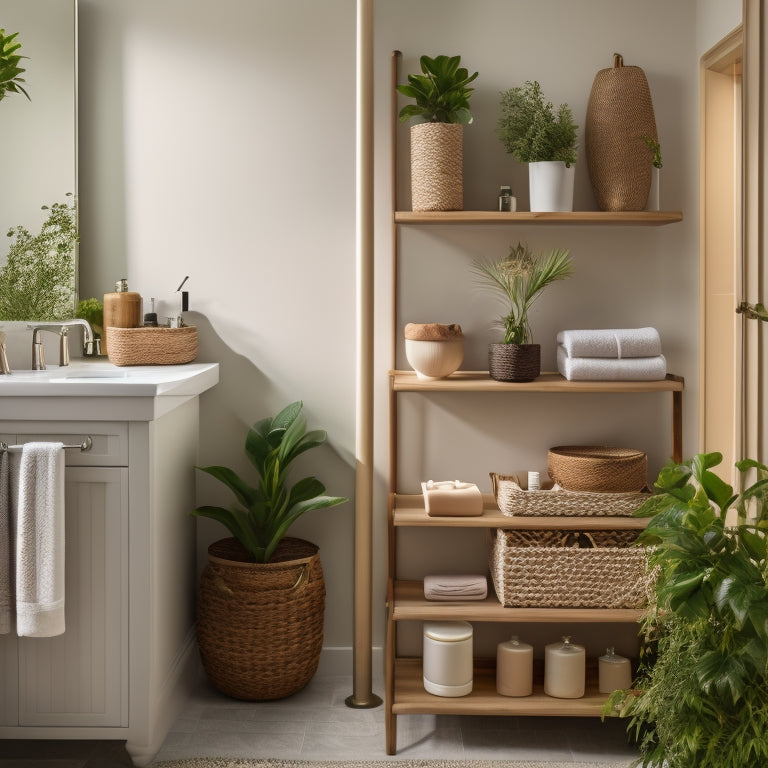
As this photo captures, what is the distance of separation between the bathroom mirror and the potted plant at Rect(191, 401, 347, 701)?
78 cm

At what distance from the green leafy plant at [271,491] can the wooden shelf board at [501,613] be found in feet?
1.24

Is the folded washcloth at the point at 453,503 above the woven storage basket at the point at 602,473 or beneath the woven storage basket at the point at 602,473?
beneath

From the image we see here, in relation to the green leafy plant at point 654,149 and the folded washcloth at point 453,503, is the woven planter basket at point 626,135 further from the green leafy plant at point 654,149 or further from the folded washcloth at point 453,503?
the folded washcloth at point 453,503

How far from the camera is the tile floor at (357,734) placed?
2537 mm

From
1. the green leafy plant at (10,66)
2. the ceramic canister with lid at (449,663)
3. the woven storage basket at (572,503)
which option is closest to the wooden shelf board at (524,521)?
the woven storage basket at (572,503)

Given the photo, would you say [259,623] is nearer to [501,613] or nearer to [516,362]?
[501,613]

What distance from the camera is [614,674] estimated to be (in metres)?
2.64

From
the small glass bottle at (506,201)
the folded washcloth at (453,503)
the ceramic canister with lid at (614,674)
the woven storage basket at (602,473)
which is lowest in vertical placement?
the ceramic canister with lid at (614,674)

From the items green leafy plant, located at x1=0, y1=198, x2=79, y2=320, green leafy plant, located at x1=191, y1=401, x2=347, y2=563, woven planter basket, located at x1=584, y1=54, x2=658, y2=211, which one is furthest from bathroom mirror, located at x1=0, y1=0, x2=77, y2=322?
woven planter basket, located at x1=584, y1=54, x2=658, y2=211

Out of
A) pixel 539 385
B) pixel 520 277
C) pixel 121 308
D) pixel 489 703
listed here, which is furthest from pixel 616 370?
pixel 121 308

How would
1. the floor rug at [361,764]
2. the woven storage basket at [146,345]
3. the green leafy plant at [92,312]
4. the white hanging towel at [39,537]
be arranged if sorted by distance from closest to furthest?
the white hanging towel at [39,537] → the floor rug at [361,764] → the woven storage basket at [146,345] → the green leafy plant at [92,312]

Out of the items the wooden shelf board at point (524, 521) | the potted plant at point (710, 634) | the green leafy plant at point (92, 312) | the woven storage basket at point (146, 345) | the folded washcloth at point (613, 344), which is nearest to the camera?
the potted plant at point (710, 634)

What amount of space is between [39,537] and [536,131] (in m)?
1.70

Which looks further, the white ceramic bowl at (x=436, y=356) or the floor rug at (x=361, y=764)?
the white ceramic bowl at (x=436, y=356)
